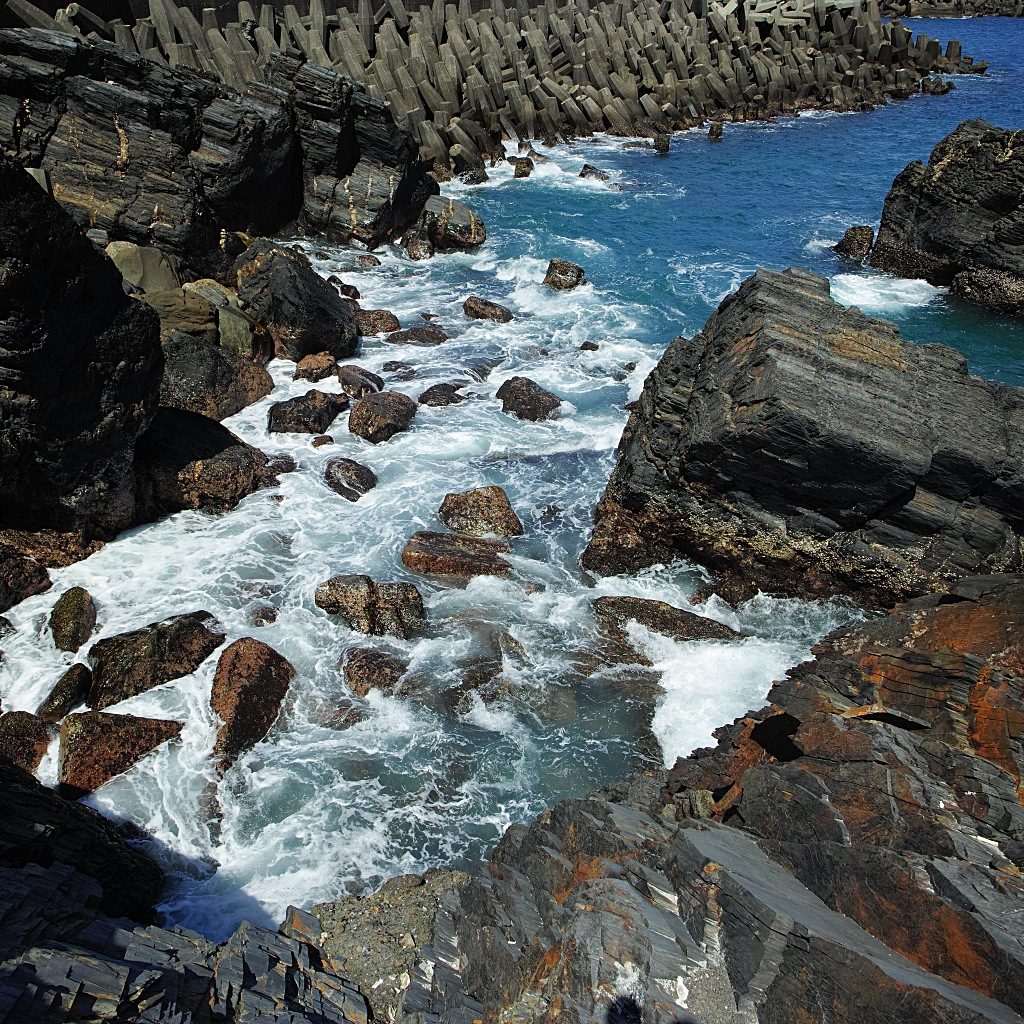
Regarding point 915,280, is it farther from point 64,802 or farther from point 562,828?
point 64,802

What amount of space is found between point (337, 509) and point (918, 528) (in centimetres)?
1102

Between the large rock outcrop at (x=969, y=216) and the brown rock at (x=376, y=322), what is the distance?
18195mm

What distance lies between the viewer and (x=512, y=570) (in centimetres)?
1483

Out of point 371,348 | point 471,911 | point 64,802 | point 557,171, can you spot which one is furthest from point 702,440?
point 557,171

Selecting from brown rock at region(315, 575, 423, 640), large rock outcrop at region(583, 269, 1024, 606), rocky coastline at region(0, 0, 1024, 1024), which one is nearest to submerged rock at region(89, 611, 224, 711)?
rocky coastline at region(0, 0, 1024, 1024)

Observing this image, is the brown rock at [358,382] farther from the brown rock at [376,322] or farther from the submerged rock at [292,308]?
the brown rock at [376,322]

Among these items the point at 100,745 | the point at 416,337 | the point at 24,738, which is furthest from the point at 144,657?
the point at 416,337

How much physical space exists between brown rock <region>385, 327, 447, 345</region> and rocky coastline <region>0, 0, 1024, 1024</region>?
0.54 ft

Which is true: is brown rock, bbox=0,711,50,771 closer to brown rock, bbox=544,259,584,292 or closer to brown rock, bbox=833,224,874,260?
brown rock, bbox=544,259,584,292

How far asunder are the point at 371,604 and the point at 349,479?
4282 millimetres

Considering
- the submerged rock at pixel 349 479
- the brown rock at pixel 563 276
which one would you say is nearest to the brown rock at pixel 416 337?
the brown rock at pixel 563 276

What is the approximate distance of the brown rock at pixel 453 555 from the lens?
14.8 meters

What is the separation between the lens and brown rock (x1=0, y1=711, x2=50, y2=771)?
35.0 ft

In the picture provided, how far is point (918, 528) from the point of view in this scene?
43.5 feet
